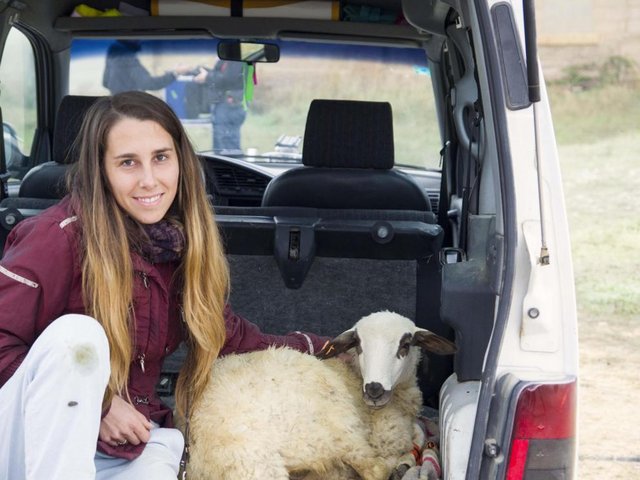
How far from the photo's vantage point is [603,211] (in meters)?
13.3

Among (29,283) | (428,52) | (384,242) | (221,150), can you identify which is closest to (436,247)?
(384,242)

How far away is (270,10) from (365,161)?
102 cm

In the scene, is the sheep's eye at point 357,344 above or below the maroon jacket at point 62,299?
below

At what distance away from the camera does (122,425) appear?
116 inches

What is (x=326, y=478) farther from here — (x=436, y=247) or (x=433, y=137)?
(x=433, y=137)

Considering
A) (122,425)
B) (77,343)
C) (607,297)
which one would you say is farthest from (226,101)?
(607,297)

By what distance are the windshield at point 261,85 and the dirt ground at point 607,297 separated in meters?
2.33

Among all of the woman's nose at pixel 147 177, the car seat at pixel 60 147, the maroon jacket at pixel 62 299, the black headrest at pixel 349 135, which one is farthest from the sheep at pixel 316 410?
the car seat at pixel 60 147

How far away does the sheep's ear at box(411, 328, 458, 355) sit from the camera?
359cm

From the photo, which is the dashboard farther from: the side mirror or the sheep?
the sheep

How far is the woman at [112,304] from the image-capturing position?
103 inches

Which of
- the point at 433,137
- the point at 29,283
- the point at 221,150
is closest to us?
the point at 29,283

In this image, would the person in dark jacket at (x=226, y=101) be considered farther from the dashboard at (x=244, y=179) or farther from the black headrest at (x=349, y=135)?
the black headrest at (x=349, y=135)

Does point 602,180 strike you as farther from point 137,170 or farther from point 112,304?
point 112,304
